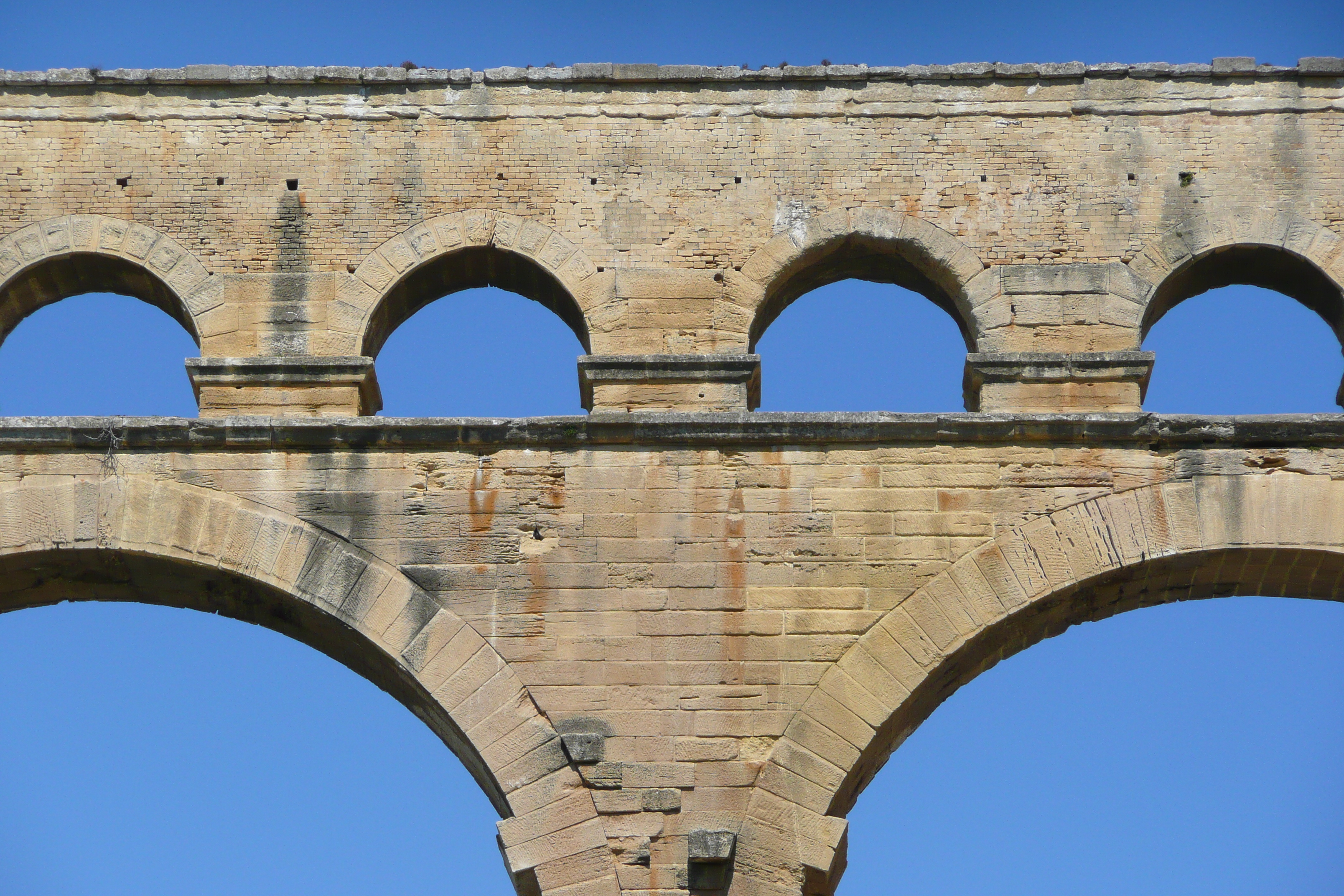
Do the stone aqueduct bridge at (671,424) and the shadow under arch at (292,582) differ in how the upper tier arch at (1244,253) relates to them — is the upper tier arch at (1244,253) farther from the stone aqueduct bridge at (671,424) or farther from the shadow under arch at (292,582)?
the shadow under arch at (292,582)

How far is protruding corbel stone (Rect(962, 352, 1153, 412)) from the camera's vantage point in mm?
11766

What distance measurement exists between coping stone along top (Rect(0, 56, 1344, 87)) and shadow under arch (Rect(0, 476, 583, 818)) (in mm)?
2738

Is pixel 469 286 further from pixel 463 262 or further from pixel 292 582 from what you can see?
pixel 292 582

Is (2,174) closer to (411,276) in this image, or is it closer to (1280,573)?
(411,276)

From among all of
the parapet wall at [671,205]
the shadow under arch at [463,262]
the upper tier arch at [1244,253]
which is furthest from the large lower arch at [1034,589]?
the shadow under arch at [463,262]

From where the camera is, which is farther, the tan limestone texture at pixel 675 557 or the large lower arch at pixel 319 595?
the tan limestone texture at pixel 675 557

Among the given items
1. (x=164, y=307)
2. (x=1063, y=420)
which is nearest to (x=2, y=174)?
(x=164, y=307)

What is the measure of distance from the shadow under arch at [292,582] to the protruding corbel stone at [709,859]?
795 mm

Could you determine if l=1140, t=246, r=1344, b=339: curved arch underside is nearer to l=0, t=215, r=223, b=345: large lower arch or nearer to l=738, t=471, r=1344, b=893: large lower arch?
l=738, t=471, r=1344, b=893: large lower arch

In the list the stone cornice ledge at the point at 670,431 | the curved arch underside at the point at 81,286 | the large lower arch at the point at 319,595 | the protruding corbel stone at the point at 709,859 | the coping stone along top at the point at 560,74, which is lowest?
the protruding corbel stone at the point at 709,859

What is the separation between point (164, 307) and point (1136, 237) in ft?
18.5

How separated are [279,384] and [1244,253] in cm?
554

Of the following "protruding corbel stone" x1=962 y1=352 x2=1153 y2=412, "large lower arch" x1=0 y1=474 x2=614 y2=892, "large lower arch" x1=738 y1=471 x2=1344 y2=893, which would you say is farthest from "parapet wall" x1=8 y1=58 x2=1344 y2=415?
"large lower arch" x1=0 y1=474 x2=614 y2=892

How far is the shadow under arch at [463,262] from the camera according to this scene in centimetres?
1212
